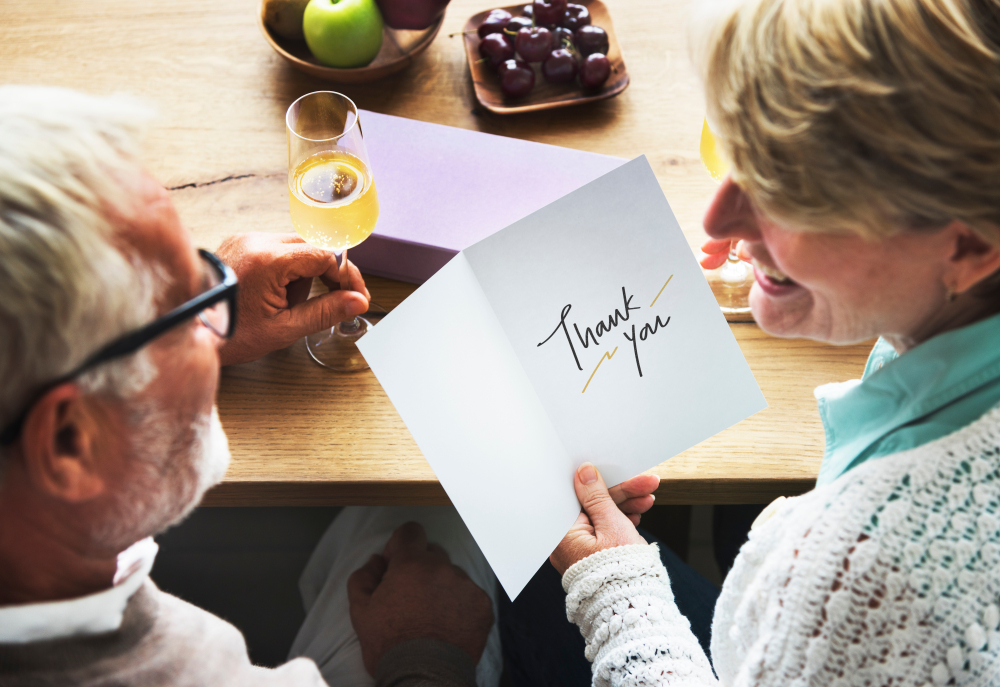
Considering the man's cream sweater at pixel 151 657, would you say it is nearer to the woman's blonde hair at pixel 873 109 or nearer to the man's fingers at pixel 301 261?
the man's fingers at pixel 301 261

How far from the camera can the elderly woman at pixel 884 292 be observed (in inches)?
22.9

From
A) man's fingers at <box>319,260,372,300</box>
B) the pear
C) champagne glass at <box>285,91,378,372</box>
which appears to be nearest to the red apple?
the pear

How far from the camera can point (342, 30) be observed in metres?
1.22

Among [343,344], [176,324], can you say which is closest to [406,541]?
[343,344]

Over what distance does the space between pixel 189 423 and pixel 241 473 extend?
234 mm

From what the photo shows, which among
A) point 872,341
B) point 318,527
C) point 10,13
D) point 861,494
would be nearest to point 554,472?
point 861,494

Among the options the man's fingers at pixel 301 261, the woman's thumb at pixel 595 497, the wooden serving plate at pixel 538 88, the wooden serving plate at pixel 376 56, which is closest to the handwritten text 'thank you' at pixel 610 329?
the woman's thumb at pixel 595 497

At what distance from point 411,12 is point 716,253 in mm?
678

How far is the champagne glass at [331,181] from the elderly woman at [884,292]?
460 millimetres

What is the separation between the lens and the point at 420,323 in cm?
85

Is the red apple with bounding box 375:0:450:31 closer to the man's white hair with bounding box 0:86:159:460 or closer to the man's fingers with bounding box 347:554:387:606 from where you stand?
the man's white hair with bounding box 0:86:159:460

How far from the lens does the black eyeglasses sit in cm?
57

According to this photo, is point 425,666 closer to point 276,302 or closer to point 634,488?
point 634,488

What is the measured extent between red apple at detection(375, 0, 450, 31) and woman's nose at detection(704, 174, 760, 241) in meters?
0.73
